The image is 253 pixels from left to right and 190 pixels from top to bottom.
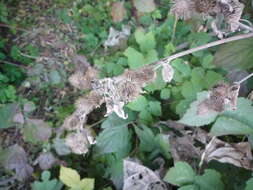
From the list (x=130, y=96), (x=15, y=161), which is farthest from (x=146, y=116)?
(x=15, y=161)

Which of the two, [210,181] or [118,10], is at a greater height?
[118,10]

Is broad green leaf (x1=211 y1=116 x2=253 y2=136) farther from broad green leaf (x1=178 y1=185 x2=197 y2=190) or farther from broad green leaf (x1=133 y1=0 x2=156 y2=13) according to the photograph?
broad green leaf (x1=133 y1=0 x2=156 y2=13)

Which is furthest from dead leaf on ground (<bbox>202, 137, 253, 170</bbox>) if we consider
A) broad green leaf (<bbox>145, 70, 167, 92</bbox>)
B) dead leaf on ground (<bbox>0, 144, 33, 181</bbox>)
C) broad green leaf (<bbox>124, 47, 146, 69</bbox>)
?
dead leaf on ground (<bbox>0, 144, 33, 181</bbox>)

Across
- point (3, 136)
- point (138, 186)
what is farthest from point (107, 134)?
point (3, 136)

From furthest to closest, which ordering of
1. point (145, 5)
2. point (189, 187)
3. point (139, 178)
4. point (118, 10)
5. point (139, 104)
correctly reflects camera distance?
point (118, 10), point (145, 5), point (139, 104), point (139, 178), point (189, 187)

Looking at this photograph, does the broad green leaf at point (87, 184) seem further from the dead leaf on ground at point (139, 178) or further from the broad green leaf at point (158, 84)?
the broad green leaf at point (158, 84)

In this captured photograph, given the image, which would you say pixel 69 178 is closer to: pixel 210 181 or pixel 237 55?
pixel 210 181

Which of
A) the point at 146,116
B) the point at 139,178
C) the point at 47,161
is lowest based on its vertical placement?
the point at 47,161
